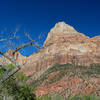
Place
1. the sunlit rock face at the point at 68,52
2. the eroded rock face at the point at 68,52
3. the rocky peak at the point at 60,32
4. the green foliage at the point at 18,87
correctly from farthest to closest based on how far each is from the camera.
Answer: the rocky peak at the point at 60,32 < the sunlit rock face at the point at 68,52 < the eroded rock face at the point at 68,52 < the green foliage at the point at 18,87

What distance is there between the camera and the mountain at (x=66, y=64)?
286ft

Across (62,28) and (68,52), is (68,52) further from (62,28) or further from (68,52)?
(62,28)

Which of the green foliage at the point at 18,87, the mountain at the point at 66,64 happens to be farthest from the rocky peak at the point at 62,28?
the green foliage at the point at 18,87

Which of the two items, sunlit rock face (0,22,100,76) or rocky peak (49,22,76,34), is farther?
rocky peak (49,22,76,34)

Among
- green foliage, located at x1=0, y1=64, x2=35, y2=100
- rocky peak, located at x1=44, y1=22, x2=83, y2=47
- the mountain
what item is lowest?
green foliage, located at x1=0, y1=64, x2=35, y2=100

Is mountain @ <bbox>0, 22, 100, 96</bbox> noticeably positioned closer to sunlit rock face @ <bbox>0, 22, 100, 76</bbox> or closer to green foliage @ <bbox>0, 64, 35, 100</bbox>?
sunlit rock face @ <bbox>0, 22, 100, 76</bbox>

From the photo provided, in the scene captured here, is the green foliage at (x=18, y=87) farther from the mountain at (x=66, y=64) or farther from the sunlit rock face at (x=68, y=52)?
the sunlit rock face at (x=68, y=52)

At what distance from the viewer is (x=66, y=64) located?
4838 inches

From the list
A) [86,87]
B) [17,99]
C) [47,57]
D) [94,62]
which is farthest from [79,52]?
[17,99]

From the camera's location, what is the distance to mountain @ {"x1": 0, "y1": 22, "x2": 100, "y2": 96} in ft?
286

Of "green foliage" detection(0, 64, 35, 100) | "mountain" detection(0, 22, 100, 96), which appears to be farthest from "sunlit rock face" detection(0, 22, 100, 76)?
"green foliage" detection(0, 64, 35, 100)

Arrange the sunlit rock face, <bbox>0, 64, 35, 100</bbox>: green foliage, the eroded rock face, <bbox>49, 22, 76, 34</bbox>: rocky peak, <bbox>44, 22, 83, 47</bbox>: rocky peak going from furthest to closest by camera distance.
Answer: <bbox>49, 22, 76, 34</bbox>: rocky peak
<bbox>44, 22, 83, 47</bbox>: rocky peak
the sunlit rock face
the eroded rock face
<bbox>0, 64, 35, 100</bbox>: green foliage

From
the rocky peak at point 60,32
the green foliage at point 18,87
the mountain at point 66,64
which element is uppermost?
the rocky peak at point 60,32

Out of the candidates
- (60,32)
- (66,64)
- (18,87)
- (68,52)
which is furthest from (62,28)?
(18,87)
